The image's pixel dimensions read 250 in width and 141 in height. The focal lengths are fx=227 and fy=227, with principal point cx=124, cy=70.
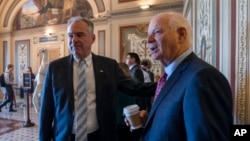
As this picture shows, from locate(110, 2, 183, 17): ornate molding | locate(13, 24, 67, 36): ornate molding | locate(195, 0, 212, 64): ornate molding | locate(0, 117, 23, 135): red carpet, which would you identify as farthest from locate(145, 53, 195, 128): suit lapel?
locate(13, 24, 67, 36): ornate molding

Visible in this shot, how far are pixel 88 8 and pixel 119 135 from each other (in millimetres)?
9279

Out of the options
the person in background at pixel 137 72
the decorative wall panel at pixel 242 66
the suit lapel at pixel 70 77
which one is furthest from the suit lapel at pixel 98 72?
the person in background at pixel 137 72

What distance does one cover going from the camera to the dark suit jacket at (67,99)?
173cm

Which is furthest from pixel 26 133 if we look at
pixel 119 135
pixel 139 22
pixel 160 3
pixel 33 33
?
pixel 33 33

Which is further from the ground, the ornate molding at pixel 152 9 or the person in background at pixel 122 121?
the ornate molding at pixel 152 9

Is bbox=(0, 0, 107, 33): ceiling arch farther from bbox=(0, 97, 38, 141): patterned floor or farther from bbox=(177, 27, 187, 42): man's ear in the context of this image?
bbox=(177, 27, 187, 42): man's ear

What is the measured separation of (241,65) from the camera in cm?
139

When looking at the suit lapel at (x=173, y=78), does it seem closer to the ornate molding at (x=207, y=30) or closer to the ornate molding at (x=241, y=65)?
the ornate molding at (x=241, y=65)

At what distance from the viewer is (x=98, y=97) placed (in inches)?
70.5

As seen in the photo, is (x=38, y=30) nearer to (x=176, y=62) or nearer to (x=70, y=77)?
(x=70, y=77)

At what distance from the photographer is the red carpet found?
19.8 feet

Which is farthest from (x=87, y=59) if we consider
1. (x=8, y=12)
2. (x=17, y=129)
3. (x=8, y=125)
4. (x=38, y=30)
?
(x=8, y=12)

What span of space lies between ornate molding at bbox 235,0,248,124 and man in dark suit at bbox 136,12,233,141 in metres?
0.39

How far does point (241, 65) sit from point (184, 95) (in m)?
0.61
